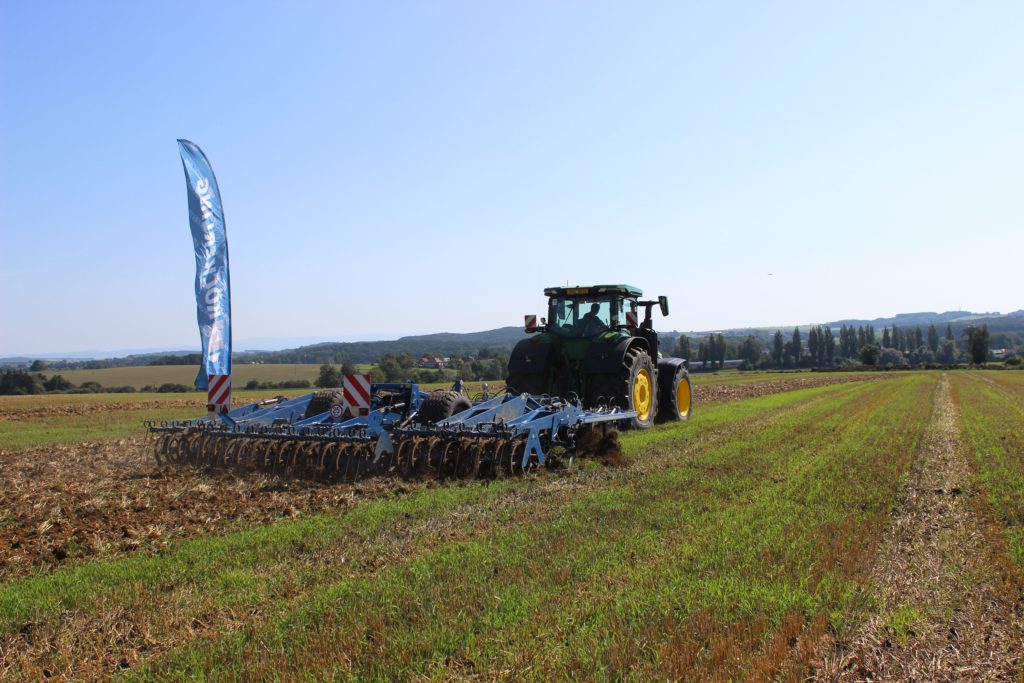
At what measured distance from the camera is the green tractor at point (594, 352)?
11664 mm

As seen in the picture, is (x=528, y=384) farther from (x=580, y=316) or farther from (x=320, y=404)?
(x=320, y=404)

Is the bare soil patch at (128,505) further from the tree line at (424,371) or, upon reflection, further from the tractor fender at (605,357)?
the tree line at (424,371)

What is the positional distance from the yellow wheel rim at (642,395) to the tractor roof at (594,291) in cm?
143

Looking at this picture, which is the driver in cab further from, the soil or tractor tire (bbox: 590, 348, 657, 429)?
the soil

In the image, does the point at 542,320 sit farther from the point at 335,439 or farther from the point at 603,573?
the point at 603,573

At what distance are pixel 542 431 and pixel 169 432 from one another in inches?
214

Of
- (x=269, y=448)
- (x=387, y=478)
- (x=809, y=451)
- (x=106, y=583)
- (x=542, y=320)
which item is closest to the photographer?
(x=106, y=583)

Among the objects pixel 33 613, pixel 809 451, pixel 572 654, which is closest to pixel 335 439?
pixel 33 613

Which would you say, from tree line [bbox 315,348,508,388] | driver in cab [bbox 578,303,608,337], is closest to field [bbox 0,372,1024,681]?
driver in cab [bbox 578,303,608,337]

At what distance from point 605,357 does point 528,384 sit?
55.4 inches

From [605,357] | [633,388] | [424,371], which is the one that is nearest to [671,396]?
[633,388]

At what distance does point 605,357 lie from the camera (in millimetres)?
11641

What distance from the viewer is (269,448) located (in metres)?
9.34

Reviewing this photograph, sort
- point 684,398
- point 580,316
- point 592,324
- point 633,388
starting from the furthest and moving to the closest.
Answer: point 684,398
point 580,316
point 592,324
point 633,388
